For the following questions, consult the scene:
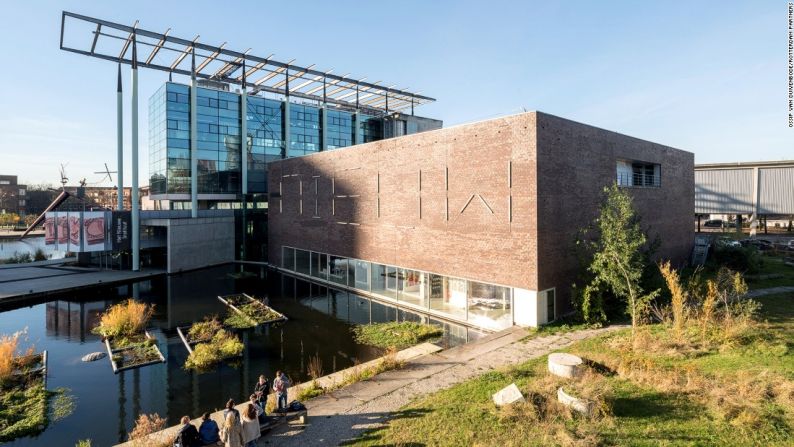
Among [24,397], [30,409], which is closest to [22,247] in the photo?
[24,397]

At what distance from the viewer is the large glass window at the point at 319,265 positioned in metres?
34.6

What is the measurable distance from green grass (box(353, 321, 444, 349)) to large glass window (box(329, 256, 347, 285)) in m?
10.2

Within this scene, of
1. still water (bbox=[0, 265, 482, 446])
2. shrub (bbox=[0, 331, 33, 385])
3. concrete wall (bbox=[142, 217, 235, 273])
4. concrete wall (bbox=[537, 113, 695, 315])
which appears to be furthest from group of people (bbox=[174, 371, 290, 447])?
concrete wall (bbox=[142, 217, 235, 273])

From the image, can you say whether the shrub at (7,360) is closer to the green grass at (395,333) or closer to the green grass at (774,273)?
the green grass at (395,333)

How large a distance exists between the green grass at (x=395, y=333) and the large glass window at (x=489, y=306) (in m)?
2.27

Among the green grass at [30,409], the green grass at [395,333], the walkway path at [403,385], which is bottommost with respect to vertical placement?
the green grass at [30,409]

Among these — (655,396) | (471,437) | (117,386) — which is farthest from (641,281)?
(117,386)

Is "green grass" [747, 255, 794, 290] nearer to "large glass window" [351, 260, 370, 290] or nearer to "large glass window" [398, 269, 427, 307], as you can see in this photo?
"large glass window" [398, 269, 427, 307]

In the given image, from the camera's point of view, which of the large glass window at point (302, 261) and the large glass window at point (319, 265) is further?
the large glass window at point (302, 261)

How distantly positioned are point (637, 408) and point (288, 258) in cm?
3358

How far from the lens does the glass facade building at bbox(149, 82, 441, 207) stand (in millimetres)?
44062

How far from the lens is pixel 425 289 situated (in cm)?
2542

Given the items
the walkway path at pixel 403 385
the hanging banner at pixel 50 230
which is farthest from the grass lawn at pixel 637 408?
the hanging banner at pixel 50 230

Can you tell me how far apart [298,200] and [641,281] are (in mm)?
27709
